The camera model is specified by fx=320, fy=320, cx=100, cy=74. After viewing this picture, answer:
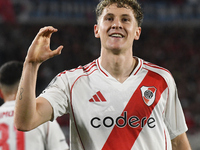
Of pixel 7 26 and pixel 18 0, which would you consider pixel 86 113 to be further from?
pixel 7 26

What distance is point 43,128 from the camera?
9.08 ft

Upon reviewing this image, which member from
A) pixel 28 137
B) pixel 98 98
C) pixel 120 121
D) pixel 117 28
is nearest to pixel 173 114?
pixel 120 121

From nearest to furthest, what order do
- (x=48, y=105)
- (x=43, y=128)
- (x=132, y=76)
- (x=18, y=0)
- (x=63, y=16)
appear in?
(x=48, y=105) < (x=132, y=76) < (x=43, y=128) < (x=18, y=0) < (x=63, y=16)

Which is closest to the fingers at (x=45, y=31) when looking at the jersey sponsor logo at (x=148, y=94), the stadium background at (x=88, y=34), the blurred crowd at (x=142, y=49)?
the jersey sponsor logo at (x=148, y=94)

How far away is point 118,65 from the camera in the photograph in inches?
93.5

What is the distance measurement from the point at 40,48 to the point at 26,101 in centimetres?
32

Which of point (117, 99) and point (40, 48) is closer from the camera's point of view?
point (40, 48)

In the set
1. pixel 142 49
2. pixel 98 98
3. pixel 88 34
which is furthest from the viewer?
pixel 88 34

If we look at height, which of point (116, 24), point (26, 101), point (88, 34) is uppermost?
point (116, 24)

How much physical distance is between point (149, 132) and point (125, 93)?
0.32m

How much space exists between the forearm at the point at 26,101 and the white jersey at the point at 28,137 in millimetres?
931

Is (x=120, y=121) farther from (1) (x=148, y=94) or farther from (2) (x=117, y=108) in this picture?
(1) (x=148, y=94)

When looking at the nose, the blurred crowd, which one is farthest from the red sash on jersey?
the blurred crowd

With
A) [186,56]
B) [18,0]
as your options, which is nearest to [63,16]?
[18,0]
